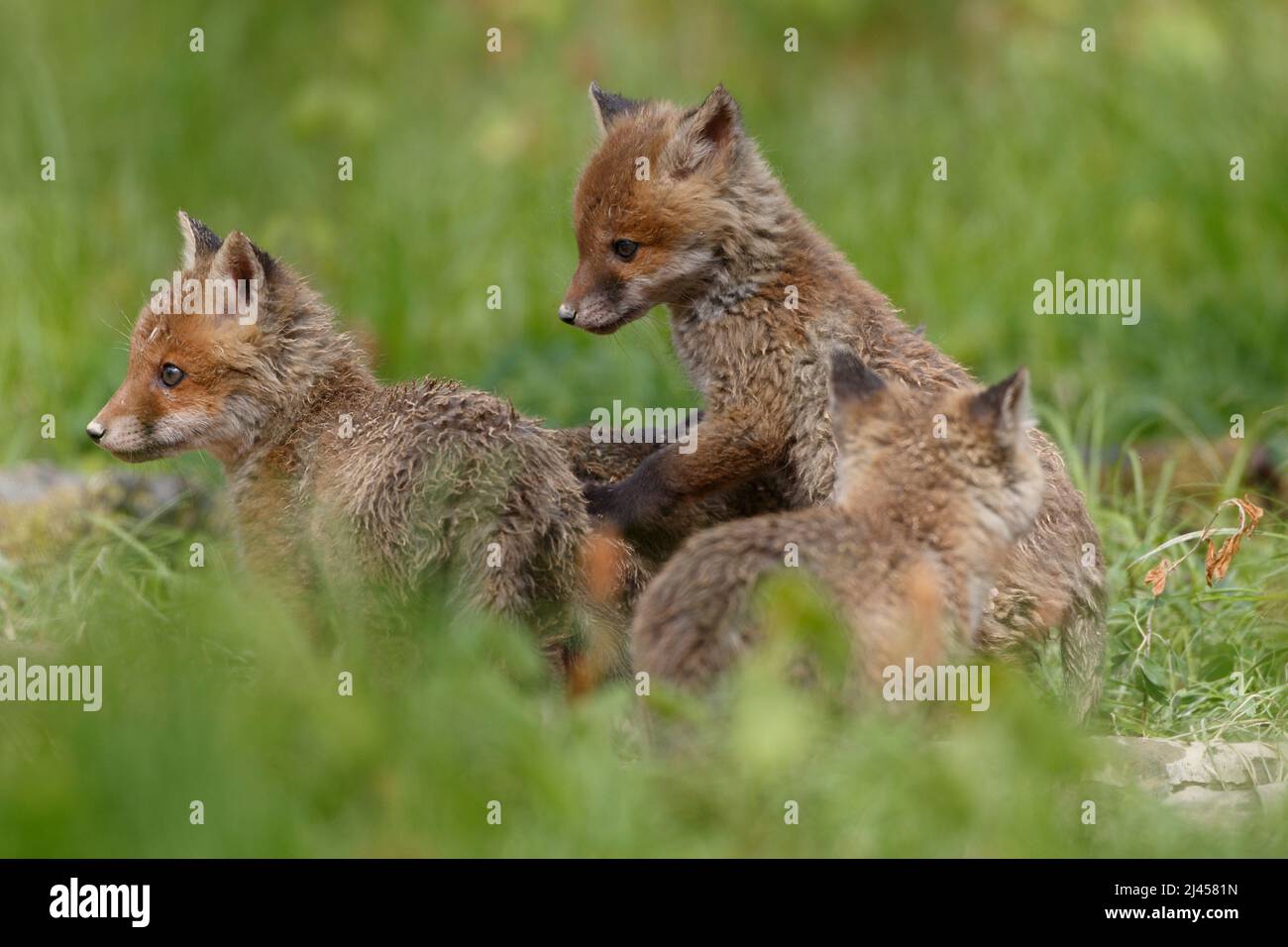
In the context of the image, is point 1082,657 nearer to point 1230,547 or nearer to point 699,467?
point 1230,547

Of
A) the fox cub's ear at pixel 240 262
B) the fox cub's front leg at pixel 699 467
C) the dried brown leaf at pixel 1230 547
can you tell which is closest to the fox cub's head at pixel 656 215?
the fox cub's front leg at pixel 699 467

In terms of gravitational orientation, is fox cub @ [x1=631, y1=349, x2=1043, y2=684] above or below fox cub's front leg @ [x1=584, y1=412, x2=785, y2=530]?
below

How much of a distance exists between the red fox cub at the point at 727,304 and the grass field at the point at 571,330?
699 mm

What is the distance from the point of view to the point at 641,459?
25.1 feet

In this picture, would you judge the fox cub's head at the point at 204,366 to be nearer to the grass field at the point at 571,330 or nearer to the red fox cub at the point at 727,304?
the grass field at the point at 571,330

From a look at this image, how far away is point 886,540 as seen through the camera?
17.9 ft

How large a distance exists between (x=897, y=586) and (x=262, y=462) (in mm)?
2771

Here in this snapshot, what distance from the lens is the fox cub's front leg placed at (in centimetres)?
702

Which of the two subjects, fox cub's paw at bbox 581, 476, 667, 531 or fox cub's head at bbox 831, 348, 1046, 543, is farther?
fox cub's paw at bbox 581, 476, 667, 531

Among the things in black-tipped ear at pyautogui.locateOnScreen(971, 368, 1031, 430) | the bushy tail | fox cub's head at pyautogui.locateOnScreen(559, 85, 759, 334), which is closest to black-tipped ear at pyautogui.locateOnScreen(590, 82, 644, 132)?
fox cub's head at pyautogui.locateOnScreen(559, 85, 759, 334)

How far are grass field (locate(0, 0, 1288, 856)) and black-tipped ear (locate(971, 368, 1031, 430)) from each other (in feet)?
2.81

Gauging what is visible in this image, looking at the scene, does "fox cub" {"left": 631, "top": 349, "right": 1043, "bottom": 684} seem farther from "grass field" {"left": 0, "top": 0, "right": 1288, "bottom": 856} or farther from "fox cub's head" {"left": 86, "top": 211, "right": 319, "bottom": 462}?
"fox cub's head" {"left": 86, "top": 211, "right": 319, "bottom": 462}

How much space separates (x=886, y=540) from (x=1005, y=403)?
65 centimetres
